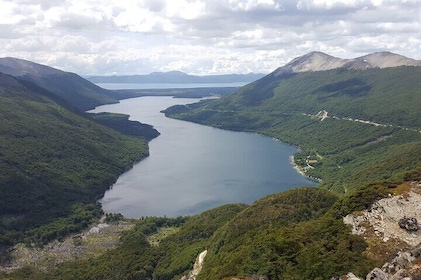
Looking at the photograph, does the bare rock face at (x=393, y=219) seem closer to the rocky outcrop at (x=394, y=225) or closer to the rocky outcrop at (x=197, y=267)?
the rocky outcrop at (x=394, y=225)

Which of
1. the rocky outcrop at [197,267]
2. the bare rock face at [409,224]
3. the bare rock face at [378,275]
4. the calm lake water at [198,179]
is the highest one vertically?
the bare rock face at [409,224]

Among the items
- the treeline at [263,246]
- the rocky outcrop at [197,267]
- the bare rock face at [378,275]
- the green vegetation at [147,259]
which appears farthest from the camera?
the green vegetation at [147,259]

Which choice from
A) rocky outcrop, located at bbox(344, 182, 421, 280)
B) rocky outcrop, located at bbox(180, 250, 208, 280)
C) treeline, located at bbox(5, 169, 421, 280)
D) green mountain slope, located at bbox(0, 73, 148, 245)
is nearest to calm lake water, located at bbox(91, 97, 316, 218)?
green mountain slope, located at bbox(0, 73, 148, 245)

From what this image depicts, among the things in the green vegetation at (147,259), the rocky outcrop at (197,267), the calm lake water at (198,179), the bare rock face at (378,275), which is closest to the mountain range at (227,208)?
the bare rock face at (378,275)

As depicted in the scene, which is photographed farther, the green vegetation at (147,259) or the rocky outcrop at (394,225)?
the green vegetation at (147,259)

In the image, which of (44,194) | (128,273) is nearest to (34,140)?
(44,194)

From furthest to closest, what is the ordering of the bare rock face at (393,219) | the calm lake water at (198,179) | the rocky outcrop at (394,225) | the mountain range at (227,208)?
the calm lake water at (198,179)
the bare rock face at (393,219)
the mountain range at (227,208)
the rocky outcrop at (394,225)
